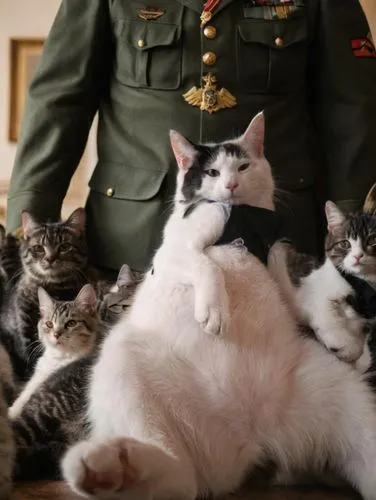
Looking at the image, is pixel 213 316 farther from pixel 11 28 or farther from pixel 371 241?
pixel 11 28

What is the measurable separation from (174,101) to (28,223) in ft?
1.40

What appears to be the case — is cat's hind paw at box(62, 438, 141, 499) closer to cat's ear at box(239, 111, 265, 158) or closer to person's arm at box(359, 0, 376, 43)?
cat's ear at box(239, 111, 265, 158)

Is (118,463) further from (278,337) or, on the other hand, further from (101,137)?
(101,137)

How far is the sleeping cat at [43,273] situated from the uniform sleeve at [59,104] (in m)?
0.13

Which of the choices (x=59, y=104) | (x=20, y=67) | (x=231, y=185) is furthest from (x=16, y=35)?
(x=231, y=185)

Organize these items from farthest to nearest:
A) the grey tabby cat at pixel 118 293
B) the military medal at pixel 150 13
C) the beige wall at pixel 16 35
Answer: the beige wall at pixel 16 35 → the military medal at pixel 150 13 → the grey tabby cat at pixel 118 293

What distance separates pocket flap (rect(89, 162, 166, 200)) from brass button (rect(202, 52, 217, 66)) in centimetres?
25

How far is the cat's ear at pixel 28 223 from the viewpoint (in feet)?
4.33

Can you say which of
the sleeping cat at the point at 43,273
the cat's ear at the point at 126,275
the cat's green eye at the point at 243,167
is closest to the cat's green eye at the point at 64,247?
the sleeping cat at the point at 43,273

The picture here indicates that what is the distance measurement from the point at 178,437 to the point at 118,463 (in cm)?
15

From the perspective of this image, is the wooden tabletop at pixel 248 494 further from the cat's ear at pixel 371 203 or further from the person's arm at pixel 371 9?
the person's arm at pixel 371 9

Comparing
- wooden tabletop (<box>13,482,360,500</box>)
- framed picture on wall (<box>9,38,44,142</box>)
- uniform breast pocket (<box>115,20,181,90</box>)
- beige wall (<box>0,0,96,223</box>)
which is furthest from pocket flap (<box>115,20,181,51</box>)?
framed picture on wall (<box>9,38,44,142</box>)

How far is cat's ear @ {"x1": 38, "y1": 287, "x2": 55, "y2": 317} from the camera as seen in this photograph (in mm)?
1387

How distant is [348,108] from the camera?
130 centimetres
